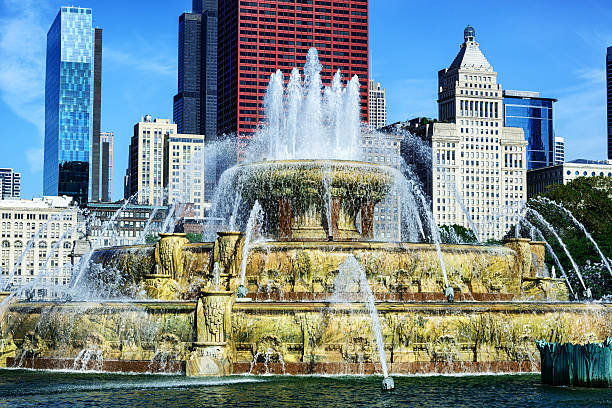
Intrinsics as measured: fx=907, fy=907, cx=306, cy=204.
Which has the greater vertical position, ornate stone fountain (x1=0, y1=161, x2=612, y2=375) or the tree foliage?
the tree foliage

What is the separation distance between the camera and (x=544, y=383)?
24.9m

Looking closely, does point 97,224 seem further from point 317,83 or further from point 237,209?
point 237,209

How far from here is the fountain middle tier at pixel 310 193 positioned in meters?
Answer: 40.8

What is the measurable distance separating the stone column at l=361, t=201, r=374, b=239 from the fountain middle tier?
828 millimetres

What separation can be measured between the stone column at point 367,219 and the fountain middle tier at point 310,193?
83cm

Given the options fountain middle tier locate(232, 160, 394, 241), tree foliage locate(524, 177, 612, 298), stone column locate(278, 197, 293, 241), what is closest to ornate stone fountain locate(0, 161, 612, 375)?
fountain middle tier locate(232, 160, 394, 241)

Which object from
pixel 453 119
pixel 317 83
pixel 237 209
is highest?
pixel 453 119

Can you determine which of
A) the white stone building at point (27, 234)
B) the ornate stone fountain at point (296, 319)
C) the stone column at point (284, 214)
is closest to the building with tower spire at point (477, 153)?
the white stone building at point (27, 234)

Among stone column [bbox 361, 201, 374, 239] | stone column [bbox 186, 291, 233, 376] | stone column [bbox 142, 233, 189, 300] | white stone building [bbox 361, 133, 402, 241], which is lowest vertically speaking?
stone column [bbox 186, 291, 233, 376]

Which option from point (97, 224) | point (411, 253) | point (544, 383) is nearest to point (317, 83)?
point (411, 253)

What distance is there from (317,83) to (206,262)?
28.0 meters

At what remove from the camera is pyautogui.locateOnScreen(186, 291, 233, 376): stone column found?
87.6ft

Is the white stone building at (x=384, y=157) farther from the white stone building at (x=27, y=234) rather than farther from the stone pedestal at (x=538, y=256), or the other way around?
the stone pedestal at (x=538, y=256)

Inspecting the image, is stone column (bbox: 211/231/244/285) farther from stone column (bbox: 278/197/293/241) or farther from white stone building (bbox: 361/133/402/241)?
white stone building (bbox: 361/133/402/241)
